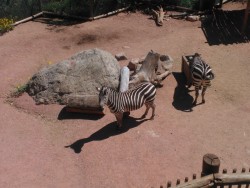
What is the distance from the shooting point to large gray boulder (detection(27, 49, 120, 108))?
11.6m

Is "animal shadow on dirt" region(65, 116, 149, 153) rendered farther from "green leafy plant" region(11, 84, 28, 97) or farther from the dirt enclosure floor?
"green leafy plant" region(11, 84, 28, 97)

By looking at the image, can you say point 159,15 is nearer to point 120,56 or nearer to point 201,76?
point 120,56

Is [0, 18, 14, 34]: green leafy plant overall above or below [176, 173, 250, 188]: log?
above

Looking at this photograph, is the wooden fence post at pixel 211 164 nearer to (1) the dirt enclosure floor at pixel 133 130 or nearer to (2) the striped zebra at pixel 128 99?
(1) the dirt enclosure floor at pixel 133 130

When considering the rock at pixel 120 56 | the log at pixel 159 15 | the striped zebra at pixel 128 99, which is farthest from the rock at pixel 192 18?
the striped zebra at pixel 128 99

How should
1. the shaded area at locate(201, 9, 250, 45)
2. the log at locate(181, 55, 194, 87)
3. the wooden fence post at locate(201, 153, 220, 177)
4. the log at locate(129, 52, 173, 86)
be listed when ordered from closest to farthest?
the wooden fence post at locate(201, 153, 220, 177) → the log at locate(129, 52, 173, 86) → the log at locate(181, 55, 194, 87) → the shaded area at locate(201, 9, 250, 45)

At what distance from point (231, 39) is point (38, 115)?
27.5 ft

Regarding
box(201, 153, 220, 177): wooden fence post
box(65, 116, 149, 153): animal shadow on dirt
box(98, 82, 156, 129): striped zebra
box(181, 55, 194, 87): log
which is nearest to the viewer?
box(201, 153, 220, 177): wooden fence post

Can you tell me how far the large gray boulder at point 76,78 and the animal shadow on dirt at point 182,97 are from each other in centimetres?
193

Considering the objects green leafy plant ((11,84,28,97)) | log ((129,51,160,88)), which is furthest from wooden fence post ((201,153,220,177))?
green leafy plant ((11,84,28,97))

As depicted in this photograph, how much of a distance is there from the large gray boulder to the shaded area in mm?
5208

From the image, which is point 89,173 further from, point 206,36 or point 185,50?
point 206,36

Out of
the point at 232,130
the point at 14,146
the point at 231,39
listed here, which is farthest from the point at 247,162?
the point at 231,39

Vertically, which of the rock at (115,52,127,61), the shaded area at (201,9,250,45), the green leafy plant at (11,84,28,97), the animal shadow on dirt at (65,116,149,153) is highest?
the shaded area at (201,9,250,45)
